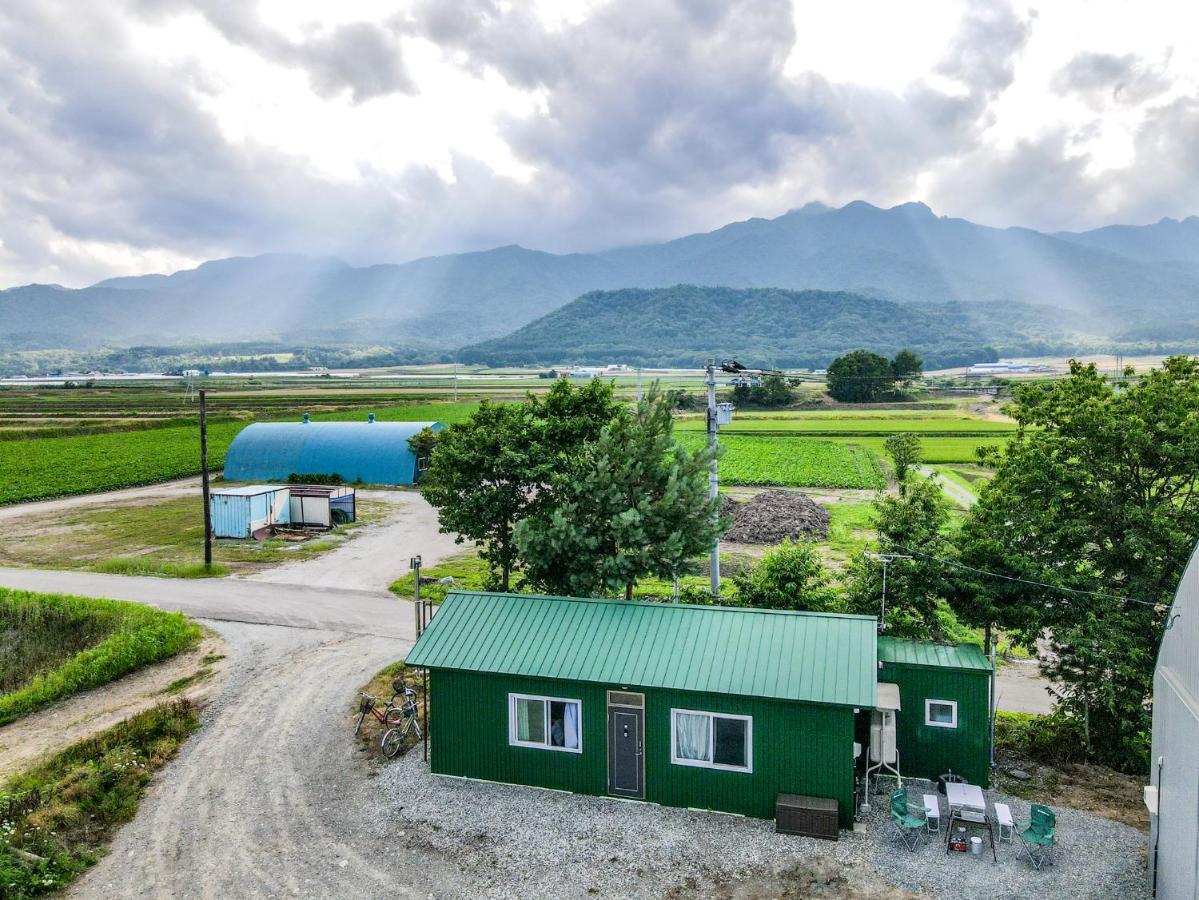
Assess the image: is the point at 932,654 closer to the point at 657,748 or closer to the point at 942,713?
the point at 942,713

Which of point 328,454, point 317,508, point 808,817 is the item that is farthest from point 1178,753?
point 328,454

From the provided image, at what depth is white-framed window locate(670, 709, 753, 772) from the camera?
13938mm

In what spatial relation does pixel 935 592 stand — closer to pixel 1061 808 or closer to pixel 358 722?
pixel 1061 808

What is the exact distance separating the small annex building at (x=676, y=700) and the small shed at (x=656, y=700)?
0.08ft

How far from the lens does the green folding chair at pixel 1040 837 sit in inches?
Result: 496

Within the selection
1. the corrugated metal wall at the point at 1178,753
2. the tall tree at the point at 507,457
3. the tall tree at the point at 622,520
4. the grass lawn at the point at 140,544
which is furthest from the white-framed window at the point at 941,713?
the grass lawn at the point at 140,544

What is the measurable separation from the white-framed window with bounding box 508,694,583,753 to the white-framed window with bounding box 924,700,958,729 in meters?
6.59

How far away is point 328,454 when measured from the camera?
53312 mm

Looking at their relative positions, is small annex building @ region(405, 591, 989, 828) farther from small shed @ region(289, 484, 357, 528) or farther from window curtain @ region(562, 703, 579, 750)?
small shed @ region(289, 484, 357, 528)

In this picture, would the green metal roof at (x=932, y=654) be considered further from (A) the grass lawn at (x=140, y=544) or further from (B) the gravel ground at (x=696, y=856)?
(A) the grass lawn at (x=140, y=544)

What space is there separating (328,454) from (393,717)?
38234 mm

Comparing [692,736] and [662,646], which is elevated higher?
[662,646]

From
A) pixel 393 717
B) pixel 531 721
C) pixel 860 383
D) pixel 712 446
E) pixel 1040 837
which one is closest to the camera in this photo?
pixel 1040 837

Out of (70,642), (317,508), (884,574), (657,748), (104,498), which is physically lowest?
(70,642)
